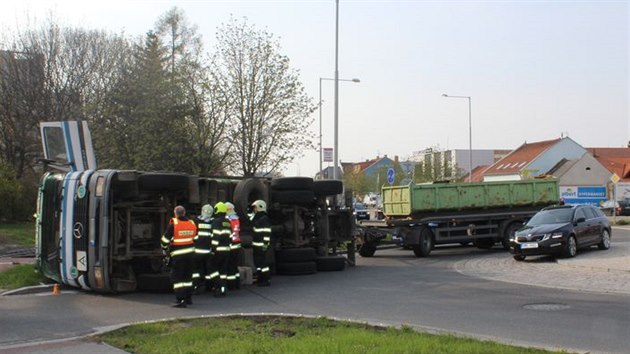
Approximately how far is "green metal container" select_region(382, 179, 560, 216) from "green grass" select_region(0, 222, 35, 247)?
13910 mm

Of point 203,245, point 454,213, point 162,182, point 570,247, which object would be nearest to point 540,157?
Answer: point 454,213

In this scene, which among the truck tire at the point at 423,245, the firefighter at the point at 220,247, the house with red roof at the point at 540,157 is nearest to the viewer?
the firefighter at the point at 220,247

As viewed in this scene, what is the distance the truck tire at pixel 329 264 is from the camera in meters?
16.5

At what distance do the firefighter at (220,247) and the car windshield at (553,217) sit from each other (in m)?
10.4

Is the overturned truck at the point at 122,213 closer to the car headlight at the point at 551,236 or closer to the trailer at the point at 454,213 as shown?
the trailer at the point at 454,213

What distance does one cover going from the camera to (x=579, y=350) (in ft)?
24.2

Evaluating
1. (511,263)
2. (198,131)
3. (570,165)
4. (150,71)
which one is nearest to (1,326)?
(511,263)

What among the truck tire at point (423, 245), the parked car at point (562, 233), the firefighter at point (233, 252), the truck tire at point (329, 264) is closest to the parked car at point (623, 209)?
the parked car at point (562, 233)

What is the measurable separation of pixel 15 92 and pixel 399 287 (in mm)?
32179

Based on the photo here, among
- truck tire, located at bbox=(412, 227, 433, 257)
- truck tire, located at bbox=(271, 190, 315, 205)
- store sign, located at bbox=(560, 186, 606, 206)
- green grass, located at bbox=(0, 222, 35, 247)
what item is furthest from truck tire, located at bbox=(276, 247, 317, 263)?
store sign, located at bbox=(560, 186, 606, 206)

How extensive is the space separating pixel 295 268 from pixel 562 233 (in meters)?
7.73


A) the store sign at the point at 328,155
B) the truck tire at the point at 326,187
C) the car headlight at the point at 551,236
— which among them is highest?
the store sign at the point at 328,155

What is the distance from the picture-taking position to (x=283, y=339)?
7.55m

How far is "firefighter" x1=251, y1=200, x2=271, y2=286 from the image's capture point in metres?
13.6
